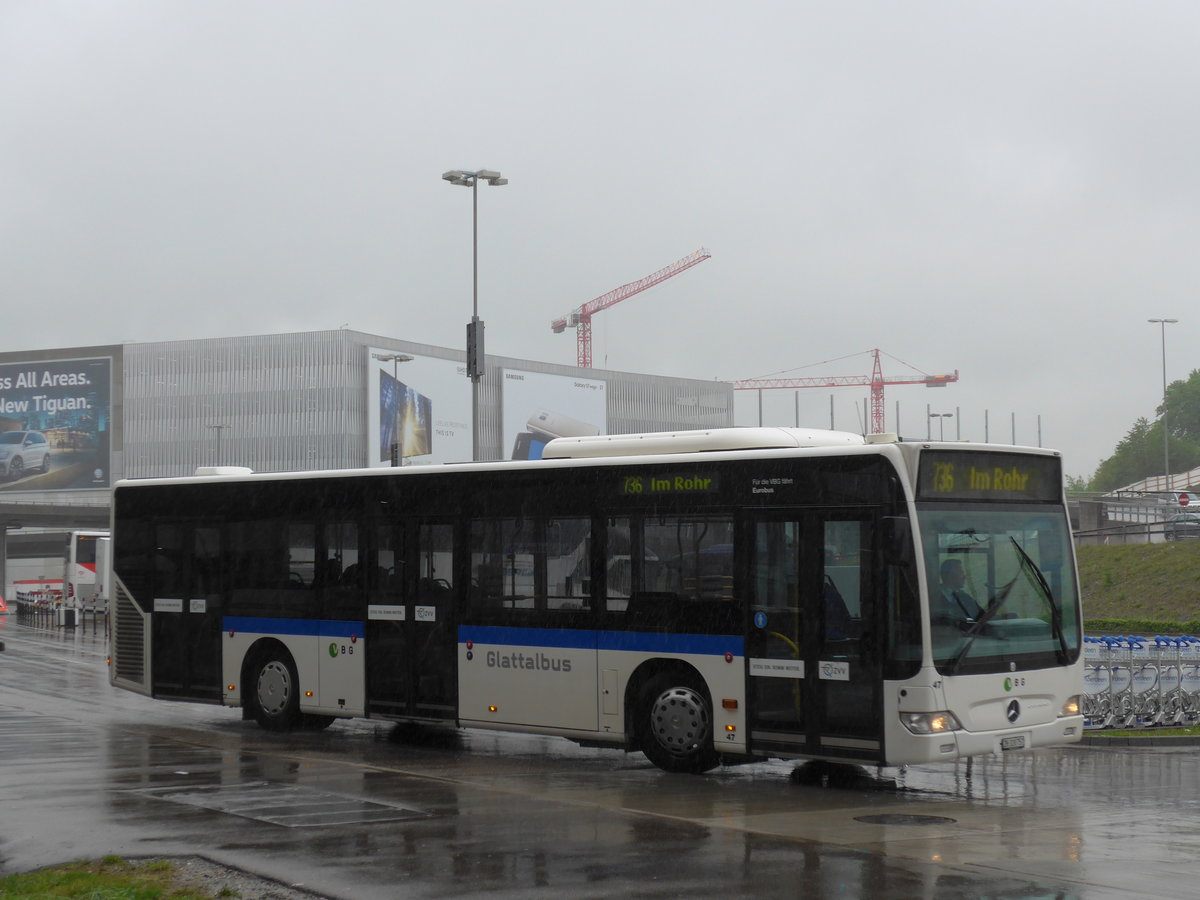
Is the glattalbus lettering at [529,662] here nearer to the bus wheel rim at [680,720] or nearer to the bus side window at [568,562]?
the bus side window at [568,562]

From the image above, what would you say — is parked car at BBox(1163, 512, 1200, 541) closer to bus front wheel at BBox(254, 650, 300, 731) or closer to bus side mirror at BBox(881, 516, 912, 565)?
bus front wheel at BBox(254, 650, 300, 731)

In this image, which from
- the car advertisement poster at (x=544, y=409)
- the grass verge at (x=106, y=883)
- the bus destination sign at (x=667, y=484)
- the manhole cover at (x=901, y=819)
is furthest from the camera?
the car advertisement poster at (x=544, y=409)

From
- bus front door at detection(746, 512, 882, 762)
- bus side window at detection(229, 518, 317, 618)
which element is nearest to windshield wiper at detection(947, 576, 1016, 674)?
bus front door at detection(746, 512, 882, 762)

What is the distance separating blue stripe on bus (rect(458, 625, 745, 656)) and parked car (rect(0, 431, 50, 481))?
10508cm

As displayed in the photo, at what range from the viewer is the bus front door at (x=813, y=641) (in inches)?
498

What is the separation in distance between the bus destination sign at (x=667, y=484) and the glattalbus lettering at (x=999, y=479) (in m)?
2.29

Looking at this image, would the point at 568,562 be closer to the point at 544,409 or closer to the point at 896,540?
the point at 896,540

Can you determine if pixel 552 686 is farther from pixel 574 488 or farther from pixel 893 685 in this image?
pixel 893 685

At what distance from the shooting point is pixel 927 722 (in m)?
12.2

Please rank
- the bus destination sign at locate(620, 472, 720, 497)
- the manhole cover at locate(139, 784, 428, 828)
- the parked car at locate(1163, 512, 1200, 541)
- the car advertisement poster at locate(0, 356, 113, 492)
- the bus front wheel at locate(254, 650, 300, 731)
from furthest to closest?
1. the car advertisement poster at locate(0, 356, 113, 492)
2. the parked car at locate(1163, 512, 1200, 541)
3. the bus front wheel at locate(254, 650, 300, 731)
4. the bus destination sign at locate(620, 472, 720, 497)
5. the manhole cover at locate(139, 784, 428, 828)

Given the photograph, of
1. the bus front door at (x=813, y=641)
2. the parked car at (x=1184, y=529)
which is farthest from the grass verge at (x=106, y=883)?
the parked car at (x=1184, y=529)

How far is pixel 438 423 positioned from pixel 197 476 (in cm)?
9391

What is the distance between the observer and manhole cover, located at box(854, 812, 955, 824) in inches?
445

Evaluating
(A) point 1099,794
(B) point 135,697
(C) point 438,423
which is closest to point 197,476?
(B) point 135,697
